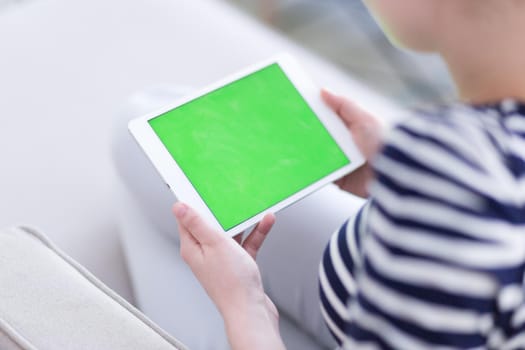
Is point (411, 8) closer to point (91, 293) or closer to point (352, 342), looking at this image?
point (352, 342)

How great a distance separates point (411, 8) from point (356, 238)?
19 cm

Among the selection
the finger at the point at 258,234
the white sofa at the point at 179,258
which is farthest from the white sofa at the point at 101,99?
the finger at the point at 258,234

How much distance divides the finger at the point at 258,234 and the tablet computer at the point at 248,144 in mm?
12

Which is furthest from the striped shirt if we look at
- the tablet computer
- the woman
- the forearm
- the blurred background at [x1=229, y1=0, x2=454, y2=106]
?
the blurred background at [x1=229, y1=0, x2=454, y2=106]

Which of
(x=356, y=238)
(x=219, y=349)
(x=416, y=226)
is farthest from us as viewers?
(x=219, y=349)

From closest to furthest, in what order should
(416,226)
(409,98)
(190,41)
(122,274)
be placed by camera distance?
(416,226) < (122,274) < (190,41) < (409,98)

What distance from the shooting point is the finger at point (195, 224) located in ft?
2.05

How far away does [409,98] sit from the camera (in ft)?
5.08

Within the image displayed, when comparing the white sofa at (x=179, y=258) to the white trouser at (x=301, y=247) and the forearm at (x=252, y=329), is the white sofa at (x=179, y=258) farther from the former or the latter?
the forearm at (x=252, y=329)

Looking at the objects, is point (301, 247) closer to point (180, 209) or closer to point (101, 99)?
point (180, 209)

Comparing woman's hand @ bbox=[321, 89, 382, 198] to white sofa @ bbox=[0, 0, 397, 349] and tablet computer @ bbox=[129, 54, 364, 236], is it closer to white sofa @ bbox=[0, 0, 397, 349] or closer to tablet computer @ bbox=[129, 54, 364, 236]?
tablet computer @ bbox=[129, 54, 364, 236]

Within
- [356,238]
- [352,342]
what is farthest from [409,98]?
[352,342]

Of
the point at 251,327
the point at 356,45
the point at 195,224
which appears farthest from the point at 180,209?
the point at 356,45

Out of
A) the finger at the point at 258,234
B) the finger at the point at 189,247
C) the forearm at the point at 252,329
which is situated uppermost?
the finger at the point at 189,247
